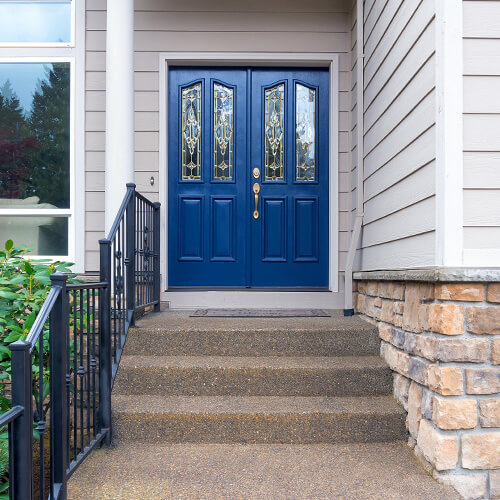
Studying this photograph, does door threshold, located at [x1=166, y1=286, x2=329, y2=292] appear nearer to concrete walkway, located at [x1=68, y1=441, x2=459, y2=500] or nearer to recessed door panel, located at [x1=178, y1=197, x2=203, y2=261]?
recessed door panel, located at [x1=178, y1=197, x2=203, y2=261]

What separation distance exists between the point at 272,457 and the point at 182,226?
7.44 feet

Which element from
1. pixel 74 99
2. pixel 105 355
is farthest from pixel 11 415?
pixel 74 99

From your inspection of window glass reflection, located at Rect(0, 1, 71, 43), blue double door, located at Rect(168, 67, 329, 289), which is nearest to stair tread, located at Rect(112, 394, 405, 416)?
blue double door, located at Rect(168, 67, 329, 289)

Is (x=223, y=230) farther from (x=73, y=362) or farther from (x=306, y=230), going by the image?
(x=73, y=362)

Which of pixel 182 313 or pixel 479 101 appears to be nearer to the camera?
pixel 479 101

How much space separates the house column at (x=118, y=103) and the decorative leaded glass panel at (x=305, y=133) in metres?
1.39

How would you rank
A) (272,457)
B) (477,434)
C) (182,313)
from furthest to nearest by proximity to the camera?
(182,313)
(272,457)
(477,434)

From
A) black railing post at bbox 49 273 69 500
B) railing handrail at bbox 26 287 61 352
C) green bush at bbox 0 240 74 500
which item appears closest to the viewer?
railing handrail at bbox 26 287 61 352

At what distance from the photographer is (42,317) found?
188 centimetres

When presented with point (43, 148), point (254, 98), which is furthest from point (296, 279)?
point (43, 148)

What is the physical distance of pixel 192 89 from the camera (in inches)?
170

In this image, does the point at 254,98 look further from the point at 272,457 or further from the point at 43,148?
the point at 272,457

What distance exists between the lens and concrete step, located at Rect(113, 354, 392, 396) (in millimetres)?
2855

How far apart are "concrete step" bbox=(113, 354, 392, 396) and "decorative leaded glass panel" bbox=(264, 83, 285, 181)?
1.92m
